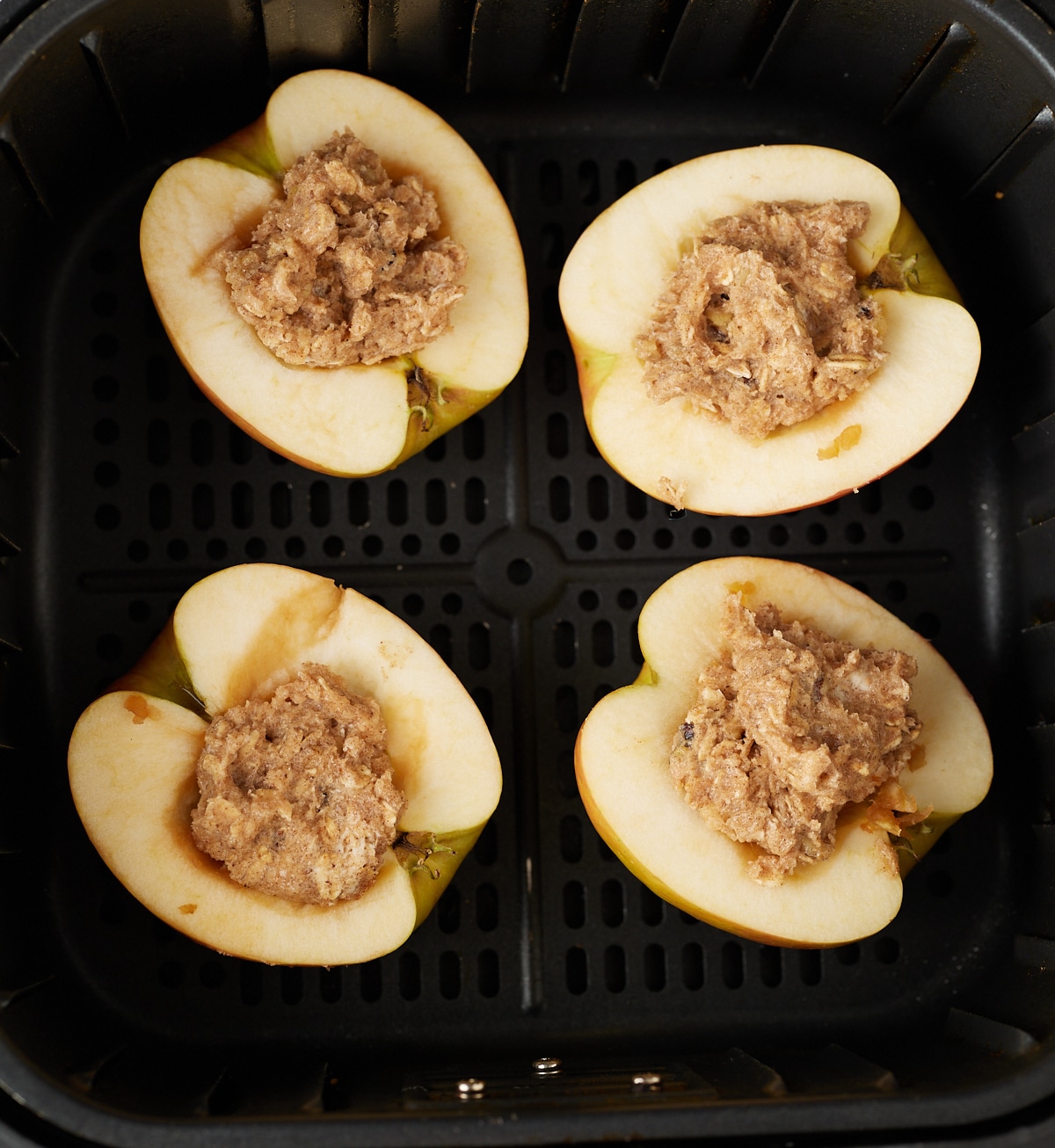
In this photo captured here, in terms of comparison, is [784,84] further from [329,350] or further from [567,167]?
[329,350]

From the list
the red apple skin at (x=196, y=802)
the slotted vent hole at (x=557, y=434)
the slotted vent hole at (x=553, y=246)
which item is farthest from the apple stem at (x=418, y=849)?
the slotted vent hole at (x=553, y=246)

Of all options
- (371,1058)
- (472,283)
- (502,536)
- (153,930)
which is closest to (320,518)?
(502,536)

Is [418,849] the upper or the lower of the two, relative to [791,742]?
lower

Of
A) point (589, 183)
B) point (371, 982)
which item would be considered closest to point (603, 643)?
point (371, 982)

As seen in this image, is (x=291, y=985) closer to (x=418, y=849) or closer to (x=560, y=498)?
(x=418, y=849)

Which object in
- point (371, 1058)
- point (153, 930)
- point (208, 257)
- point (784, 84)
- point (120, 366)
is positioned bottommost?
point (371, 1058)

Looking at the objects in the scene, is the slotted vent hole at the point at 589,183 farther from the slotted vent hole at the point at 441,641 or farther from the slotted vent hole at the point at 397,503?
the slotted vent hole at the point at 441,641
